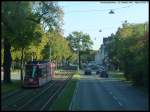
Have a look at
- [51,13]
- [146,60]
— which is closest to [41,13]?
[51,13]

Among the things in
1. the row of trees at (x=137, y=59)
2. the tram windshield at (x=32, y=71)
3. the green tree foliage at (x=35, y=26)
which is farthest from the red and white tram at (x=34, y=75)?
the row of trees at (x=137, y=59)

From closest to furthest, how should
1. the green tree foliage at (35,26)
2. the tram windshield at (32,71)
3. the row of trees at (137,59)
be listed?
the row of trees at (137,59)
the green tree foliage at (35,26)
the tram windshield at (32,71)

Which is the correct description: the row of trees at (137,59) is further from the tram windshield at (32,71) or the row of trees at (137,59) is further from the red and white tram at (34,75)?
the tram windshield at (32,71)

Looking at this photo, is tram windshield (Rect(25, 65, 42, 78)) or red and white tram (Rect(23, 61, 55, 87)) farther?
tram windshield (Rect(25, 65, 42, 78))

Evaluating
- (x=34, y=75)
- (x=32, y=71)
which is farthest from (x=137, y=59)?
(x=32, y=71)

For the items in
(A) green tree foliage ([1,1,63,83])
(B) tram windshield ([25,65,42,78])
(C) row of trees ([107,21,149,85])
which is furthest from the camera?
(B) tram windshield ([25,65,42,78])

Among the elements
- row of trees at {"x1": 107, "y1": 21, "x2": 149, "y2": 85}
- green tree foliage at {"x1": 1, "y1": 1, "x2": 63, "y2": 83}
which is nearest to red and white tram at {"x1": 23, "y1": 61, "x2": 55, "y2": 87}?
green tree foliage at {"x1": 1, "y1": 1, "x2": 63, "y2": 83}

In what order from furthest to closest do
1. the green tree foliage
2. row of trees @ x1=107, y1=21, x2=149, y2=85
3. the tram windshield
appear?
the tram windshield
the green tree foliage
row of trees @ x1=107, y1=21, x2=149, y2=85

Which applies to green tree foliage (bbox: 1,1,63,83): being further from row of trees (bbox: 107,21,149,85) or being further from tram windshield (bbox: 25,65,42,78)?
row of trees (bbox: 107,21,149,85)

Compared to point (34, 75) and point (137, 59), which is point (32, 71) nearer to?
point (34, 75)

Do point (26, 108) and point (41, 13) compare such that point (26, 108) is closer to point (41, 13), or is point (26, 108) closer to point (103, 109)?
point (103, 109)

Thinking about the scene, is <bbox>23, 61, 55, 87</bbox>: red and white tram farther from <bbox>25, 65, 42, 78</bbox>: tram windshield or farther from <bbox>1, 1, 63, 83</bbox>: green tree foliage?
<bbox>1, 1, 63, 83</bbox>: green tree foliage

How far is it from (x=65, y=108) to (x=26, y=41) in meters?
28.2

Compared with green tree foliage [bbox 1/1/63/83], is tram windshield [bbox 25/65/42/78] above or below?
below
